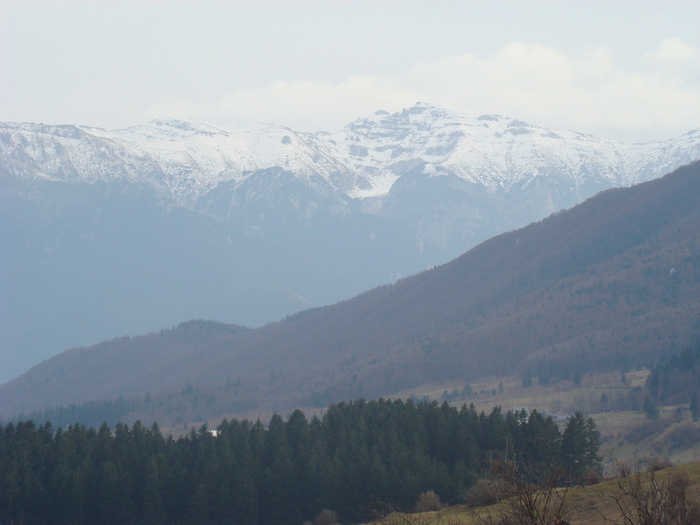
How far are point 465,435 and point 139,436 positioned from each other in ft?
117

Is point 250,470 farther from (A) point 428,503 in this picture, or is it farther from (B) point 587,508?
(B) point 587,508

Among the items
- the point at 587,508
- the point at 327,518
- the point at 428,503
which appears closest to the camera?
the point at 587,508

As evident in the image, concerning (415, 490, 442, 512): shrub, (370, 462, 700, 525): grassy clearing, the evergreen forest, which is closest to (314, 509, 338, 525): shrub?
the evergreen forest

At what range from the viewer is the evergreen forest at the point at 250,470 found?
267 ft

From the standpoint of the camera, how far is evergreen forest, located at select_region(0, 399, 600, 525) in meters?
81.2

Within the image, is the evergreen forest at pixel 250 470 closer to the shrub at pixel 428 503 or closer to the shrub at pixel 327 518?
the shrub at pixel 327 518

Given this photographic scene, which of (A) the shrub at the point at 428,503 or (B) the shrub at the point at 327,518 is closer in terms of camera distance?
(A) the shrub at the point at 428,503

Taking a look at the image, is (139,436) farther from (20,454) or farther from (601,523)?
(601,523)

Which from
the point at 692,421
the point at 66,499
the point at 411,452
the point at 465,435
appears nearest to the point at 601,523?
the point at 411,452

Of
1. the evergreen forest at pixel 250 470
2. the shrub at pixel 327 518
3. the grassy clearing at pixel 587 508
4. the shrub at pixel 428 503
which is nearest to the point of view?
the grassy clearing at pixel 587 508

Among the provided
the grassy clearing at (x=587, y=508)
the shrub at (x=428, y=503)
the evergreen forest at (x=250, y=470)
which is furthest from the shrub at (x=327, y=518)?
the grassy clearing at (x=587, y=508)

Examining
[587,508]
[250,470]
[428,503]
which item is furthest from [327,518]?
[587,508]

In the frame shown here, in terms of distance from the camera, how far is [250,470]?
286ft

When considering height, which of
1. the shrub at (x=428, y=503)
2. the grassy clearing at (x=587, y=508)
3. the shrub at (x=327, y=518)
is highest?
the grassy clearing at (x=587, y=508)
